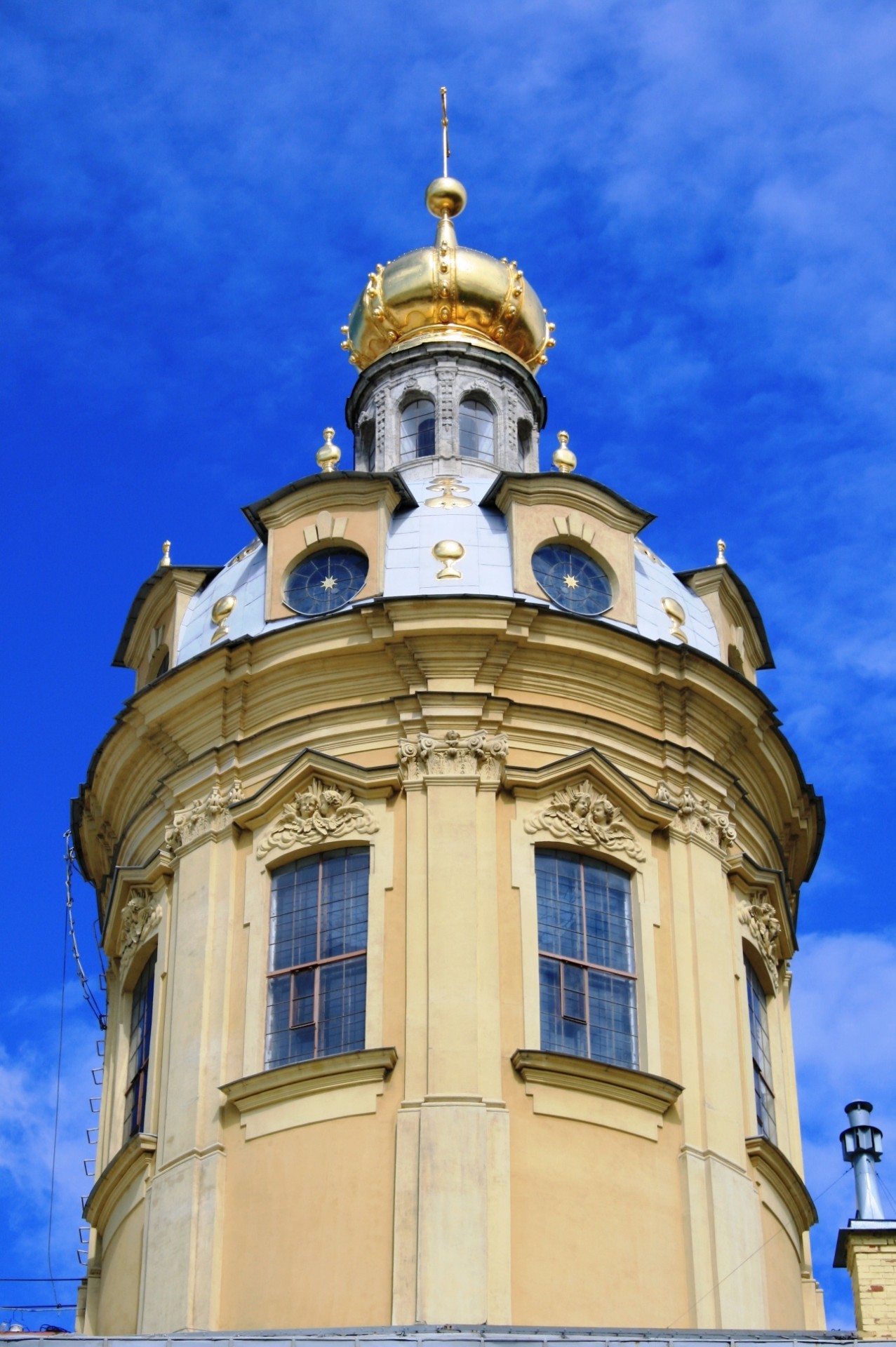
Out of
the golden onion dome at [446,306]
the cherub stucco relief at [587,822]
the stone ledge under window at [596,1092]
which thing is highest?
the golden onion dome at [446,306]

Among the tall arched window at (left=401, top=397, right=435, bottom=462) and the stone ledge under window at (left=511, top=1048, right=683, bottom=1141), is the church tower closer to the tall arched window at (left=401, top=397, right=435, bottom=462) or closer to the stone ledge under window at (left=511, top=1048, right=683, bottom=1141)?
the stone ledge under window at (left=511, top=1048, right=683, bottom=1141)

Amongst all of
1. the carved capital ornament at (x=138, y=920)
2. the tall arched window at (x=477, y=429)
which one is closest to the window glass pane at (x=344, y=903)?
the carved capital ornament at (x=138, y=920)

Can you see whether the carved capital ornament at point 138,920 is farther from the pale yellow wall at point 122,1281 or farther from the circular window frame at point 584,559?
the circular window frame at point 584,559

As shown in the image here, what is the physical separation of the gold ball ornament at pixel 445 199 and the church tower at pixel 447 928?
7.51 m

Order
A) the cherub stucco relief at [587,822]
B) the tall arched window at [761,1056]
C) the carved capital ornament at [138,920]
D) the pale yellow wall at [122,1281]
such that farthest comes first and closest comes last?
the carved capital ornament at [138,920], the tall arched window at [761,1056], the cherub stucco relief at [587,822], the pale yellow wall at [122,1281]

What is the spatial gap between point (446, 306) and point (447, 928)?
→ 13503 mm

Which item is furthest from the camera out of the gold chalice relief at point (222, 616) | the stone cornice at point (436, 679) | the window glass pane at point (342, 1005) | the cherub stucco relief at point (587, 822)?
the gold chalice relief at point (222, 616)

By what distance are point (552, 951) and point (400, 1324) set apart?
5419 mm

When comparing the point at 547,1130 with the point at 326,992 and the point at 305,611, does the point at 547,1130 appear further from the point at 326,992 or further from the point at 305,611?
the point at 305,611

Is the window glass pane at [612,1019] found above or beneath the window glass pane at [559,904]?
beneath

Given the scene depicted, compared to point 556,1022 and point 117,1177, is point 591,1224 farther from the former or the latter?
point 117,1177

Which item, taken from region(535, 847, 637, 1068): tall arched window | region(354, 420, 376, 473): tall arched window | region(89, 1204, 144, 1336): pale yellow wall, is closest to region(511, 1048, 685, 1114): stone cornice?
region(535, 847, 637, 1068): tall arched window

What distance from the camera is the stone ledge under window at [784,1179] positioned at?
3247 centimetres

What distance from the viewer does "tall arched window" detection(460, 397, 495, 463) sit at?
40.7m
